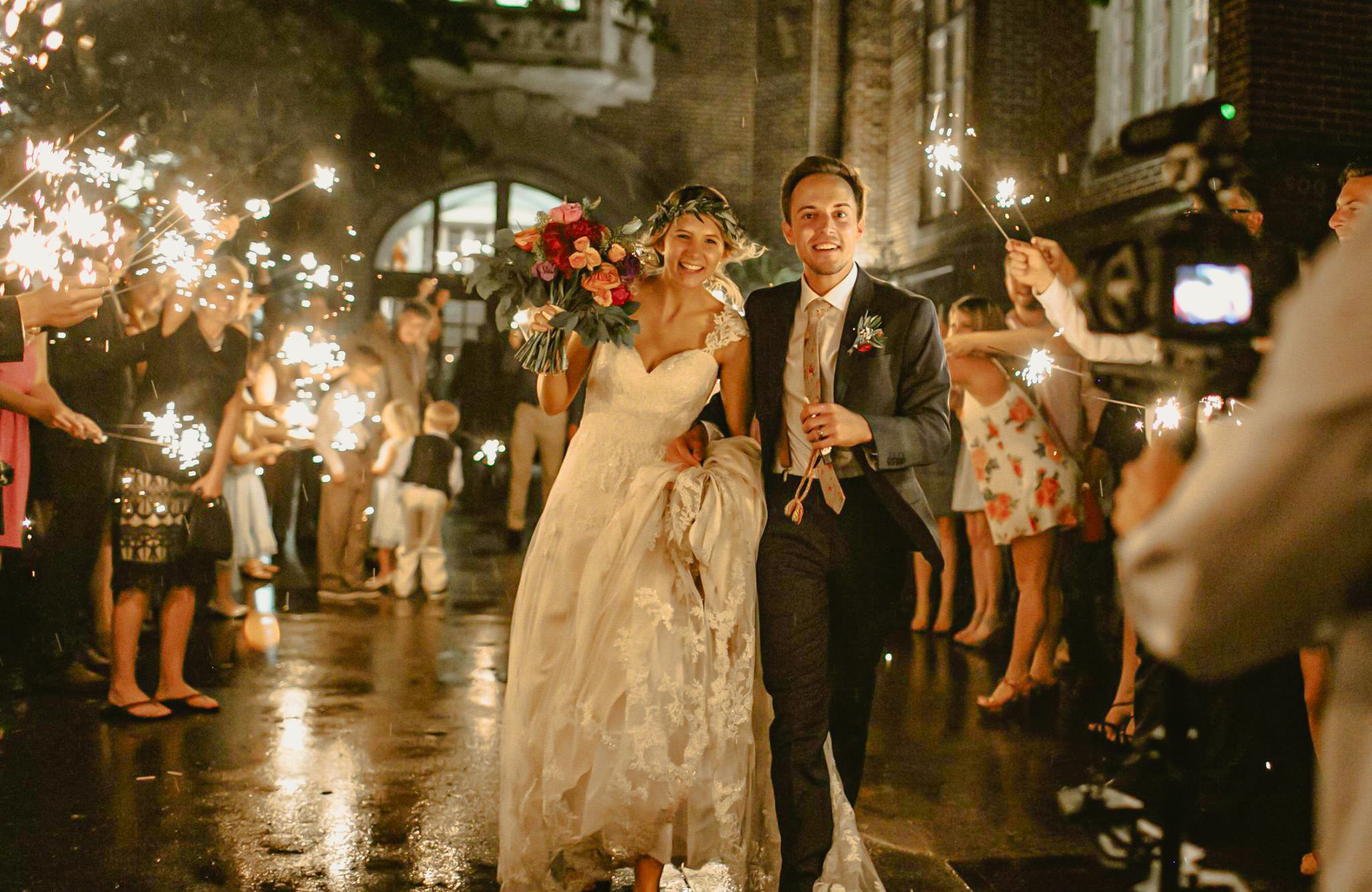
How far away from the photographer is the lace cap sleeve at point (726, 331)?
3744 mm

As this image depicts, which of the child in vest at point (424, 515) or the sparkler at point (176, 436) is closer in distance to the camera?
the sparkler at point (176, 436)

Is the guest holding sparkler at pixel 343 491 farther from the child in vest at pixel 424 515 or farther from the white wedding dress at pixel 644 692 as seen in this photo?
the white wedding dress at pixel 644 692

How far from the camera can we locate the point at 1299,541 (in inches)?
36.1

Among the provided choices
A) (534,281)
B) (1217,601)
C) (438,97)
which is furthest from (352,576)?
(438,97)

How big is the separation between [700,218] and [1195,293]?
8.07ft

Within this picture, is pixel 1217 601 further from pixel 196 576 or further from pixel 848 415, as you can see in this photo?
pixel 196 576

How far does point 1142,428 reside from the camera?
17.8 ft

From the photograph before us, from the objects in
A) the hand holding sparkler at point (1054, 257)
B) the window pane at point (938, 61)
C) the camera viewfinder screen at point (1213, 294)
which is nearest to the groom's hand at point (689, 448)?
the hand holding sparkler at point (1054, 257)

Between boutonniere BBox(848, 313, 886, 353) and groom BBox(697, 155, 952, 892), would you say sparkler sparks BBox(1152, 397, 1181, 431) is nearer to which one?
groom BBox(697, 155, 952, 892)

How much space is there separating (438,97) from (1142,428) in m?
14.0

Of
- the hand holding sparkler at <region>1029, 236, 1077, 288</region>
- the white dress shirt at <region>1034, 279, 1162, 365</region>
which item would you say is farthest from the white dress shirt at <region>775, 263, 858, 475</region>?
the hand holding sparkler at <region>1029, 236, 1077, 288</region>

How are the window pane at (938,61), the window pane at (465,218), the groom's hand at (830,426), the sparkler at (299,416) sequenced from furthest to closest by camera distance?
the window pane at (465,218) < the window pane at (938,61) < the sparkler at (299,416) < the groom's hand at (830,426)

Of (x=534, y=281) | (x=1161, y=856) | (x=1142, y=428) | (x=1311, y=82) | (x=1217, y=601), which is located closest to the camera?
(x=1217, y=601)

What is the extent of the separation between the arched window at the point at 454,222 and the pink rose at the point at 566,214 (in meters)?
12.1
